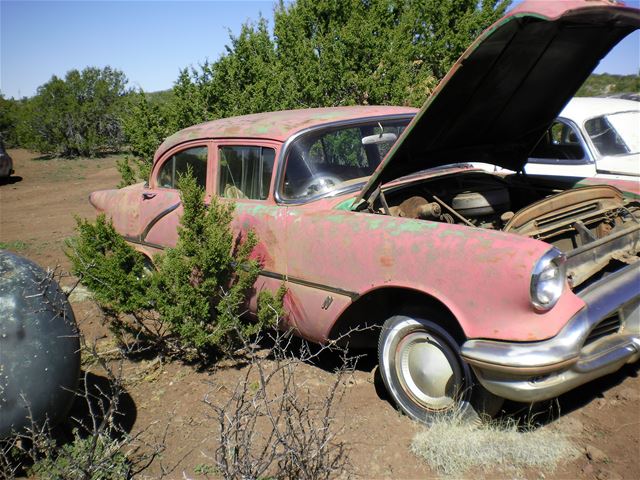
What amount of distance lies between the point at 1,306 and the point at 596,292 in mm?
3090

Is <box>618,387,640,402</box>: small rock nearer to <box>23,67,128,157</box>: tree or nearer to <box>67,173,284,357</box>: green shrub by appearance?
<box>67,173,284,357</box>: green shrub

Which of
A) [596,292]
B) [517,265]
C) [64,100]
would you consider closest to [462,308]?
[517,265]

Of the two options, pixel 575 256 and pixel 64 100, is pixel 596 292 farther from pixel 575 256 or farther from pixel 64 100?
pixel 64 100

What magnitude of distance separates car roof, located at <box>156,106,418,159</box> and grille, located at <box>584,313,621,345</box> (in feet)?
7.34

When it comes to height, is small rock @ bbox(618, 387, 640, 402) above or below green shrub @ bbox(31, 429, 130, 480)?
below

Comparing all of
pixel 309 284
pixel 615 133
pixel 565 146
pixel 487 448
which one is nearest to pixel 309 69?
pixel 565 146

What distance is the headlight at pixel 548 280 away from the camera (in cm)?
263

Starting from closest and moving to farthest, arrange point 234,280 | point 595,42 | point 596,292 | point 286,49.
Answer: point 596,292 < point 595,42 < point 234,280 < point 286,49

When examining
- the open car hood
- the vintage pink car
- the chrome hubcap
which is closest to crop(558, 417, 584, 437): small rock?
the vintage pink car

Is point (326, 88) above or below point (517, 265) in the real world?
above

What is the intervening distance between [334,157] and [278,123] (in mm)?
497

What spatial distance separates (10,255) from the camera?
3271 mm

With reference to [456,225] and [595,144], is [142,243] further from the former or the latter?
[595,144]

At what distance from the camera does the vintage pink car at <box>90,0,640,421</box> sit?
2691mm
